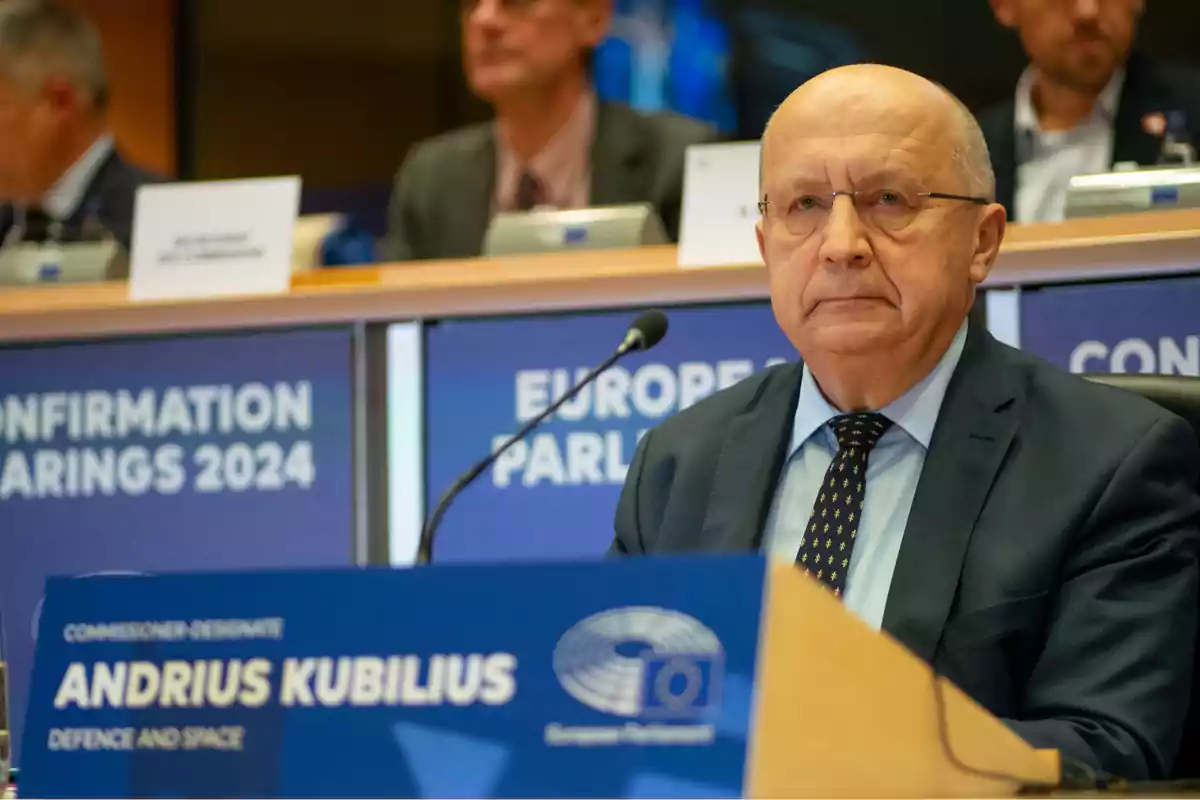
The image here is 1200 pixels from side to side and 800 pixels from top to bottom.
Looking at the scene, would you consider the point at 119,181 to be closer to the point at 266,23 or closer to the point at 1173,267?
the point at 266,23

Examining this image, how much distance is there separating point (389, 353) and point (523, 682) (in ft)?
7.10

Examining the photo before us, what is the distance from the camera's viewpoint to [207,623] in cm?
131

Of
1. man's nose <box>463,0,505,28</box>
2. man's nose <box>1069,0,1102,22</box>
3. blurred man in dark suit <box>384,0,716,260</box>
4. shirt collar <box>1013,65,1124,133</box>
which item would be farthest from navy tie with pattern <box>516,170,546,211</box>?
man's nose <box>1069,0,1102,22</box>

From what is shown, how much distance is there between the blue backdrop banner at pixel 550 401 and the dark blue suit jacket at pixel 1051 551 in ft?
3.36

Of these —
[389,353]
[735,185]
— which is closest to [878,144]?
[735,185]

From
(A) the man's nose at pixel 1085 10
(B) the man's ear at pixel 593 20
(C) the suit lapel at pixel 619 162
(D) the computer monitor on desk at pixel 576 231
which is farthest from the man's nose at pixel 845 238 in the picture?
(B) the man's ear at pixel 593 20

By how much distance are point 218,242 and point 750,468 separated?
68.1 inches

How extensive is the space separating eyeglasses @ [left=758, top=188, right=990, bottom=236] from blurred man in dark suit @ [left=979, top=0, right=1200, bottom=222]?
2.06 meters

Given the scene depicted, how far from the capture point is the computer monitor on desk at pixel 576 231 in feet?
11.1

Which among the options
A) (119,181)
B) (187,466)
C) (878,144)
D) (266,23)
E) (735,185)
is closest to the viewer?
(878,144)

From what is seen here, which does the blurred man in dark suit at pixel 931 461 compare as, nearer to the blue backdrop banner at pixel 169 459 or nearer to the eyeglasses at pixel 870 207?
the eyeglasses at pixel 870 207

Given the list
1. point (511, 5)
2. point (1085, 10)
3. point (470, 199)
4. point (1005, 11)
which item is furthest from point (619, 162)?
point (1085, 10)

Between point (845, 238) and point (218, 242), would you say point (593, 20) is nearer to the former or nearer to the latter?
point (218, 242)

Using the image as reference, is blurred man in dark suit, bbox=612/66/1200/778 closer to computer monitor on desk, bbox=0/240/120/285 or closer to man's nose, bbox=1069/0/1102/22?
computer monitor on desk, bbox=0/240/120/285
